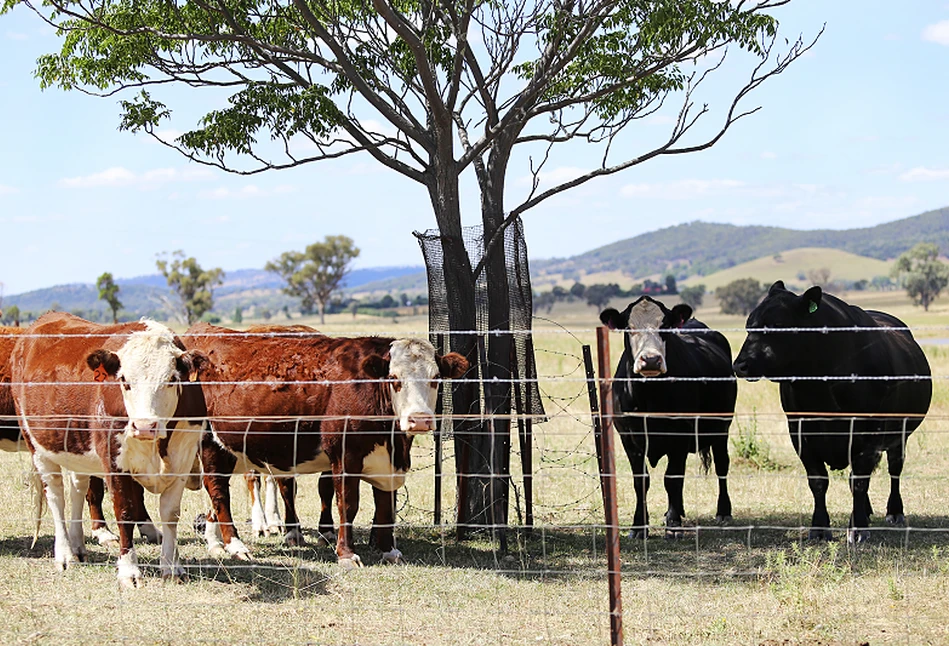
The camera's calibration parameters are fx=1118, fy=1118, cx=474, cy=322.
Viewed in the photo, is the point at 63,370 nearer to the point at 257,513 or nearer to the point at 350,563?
the point at 257,513

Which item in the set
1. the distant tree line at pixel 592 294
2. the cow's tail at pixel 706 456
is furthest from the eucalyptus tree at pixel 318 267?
the cow's tail at pixel 706 456

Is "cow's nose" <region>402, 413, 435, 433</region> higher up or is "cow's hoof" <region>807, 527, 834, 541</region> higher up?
"cow's nose" <region>402, 413, 435, 433</region>

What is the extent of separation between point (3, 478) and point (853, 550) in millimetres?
8967

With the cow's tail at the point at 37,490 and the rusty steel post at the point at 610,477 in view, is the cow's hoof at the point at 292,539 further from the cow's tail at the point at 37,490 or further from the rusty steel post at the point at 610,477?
the rusty steel post at the point at 610,477

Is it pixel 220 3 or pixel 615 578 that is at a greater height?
pixel 220 3

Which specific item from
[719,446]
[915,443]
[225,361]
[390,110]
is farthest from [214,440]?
[915,443]

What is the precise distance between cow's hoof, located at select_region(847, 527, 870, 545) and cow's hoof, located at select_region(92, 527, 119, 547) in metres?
6.37

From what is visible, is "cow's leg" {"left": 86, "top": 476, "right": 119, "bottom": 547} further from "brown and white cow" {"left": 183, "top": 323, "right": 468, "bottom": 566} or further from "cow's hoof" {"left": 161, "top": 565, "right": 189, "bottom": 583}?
"cow's hoof" {"left": 161, "top": 565, "right": 189, "bottom": 583}

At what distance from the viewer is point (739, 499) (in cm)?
1253

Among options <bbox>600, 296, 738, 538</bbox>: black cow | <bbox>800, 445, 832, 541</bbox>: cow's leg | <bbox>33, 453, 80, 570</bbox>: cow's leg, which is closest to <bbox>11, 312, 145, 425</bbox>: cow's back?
<bbox>33, 453, 80, 570</bbox>: cow's leg

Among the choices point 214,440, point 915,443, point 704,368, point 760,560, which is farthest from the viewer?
point 915,443

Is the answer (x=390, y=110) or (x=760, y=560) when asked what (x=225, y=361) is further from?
(x=760, y=560)

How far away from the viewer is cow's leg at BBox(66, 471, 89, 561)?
9312 millimetres

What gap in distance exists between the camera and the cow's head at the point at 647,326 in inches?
399
